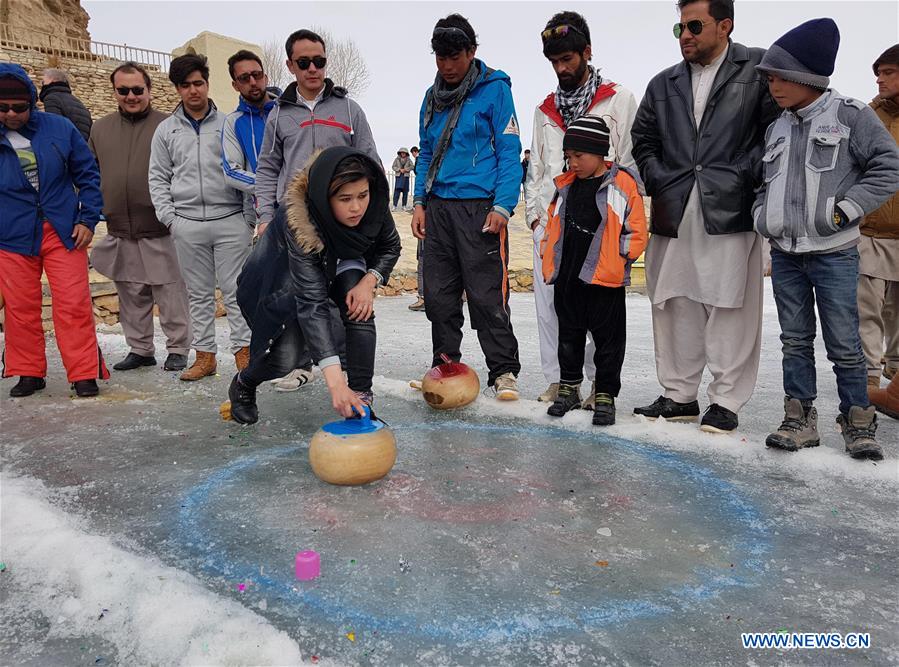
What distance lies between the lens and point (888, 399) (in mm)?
4098

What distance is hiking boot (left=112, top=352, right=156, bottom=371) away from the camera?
552 cm

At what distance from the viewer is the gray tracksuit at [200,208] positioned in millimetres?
5043

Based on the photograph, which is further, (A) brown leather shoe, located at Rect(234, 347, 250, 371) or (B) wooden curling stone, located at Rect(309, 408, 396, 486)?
(A) brown leather shoe, located at Rect(234, 347, 250, 371)

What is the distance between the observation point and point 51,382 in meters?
5.10

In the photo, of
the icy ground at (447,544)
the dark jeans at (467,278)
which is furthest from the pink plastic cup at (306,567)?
the dark jeans at (467,278)

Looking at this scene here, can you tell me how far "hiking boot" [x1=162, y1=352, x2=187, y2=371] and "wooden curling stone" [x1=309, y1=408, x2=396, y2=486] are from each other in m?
2.95

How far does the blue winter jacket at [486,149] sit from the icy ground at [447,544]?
58.6 inches

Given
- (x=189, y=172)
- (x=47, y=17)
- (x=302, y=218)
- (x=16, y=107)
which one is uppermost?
(x=47, y=17)

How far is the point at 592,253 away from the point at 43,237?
12.4 ft

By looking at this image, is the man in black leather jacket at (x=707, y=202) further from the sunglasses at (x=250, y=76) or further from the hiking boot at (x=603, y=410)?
the sunglasses at (x=250, y=76)

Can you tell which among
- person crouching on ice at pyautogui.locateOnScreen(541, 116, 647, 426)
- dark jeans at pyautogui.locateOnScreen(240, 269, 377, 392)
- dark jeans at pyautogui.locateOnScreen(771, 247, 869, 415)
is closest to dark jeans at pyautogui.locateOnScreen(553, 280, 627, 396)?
person crouching on ice at pyautogui.locateOnScreen(541, 116, 647, 426)

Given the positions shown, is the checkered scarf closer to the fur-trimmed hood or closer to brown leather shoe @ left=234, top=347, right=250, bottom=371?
the fur-trimmed hood

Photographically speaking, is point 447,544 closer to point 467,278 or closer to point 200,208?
point 467,278

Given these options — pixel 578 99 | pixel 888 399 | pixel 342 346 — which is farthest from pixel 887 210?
pixel 342 346
